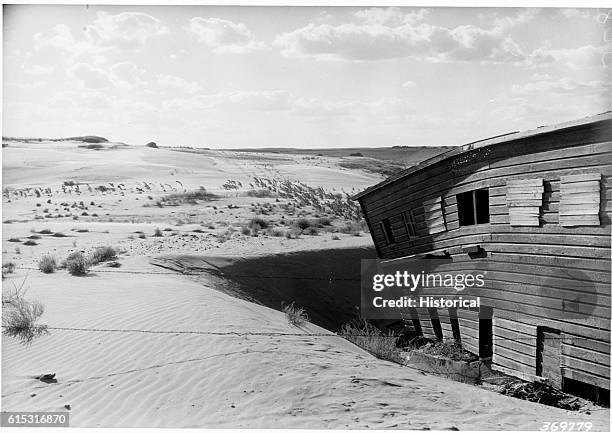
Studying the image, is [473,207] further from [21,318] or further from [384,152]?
[21,318]

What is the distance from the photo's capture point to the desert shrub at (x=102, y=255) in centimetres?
718

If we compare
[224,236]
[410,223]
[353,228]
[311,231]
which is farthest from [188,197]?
[353,228]

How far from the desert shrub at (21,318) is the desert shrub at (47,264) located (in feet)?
3.51

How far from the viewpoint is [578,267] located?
5582 mm

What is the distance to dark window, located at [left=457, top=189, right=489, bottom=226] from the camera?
673 centimetres

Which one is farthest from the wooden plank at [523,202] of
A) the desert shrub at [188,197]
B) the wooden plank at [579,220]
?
the desert shrub at [188,197]

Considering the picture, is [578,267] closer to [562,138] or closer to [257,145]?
[562,138]

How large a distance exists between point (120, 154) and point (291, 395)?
13.1 feet

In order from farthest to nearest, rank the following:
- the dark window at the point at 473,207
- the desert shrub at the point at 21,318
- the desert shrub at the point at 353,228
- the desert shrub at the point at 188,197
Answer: the desert shrub at the point at 353,228
the desert shrub at the point at 188,197
the dark window at the point at 473,207
the desert shrub at the point at 21,318

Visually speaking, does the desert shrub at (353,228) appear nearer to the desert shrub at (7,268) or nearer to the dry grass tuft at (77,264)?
the dry grass tuft at (77,264)

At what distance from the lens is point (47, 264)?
23.4 feet

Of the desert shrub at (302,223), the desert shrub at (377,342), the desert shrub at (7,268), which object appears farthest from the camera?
the desert shrub at (302,223)

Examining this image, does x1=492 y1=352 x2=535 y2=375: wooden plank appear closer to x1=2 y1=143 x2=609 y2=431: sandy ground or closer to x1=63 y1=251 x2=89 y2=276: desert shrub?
x1=2 y1=143 x2=609 y2=431: sandy ground

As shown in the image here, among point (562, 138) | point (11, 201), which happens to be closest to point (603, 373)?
point (562, 138)
